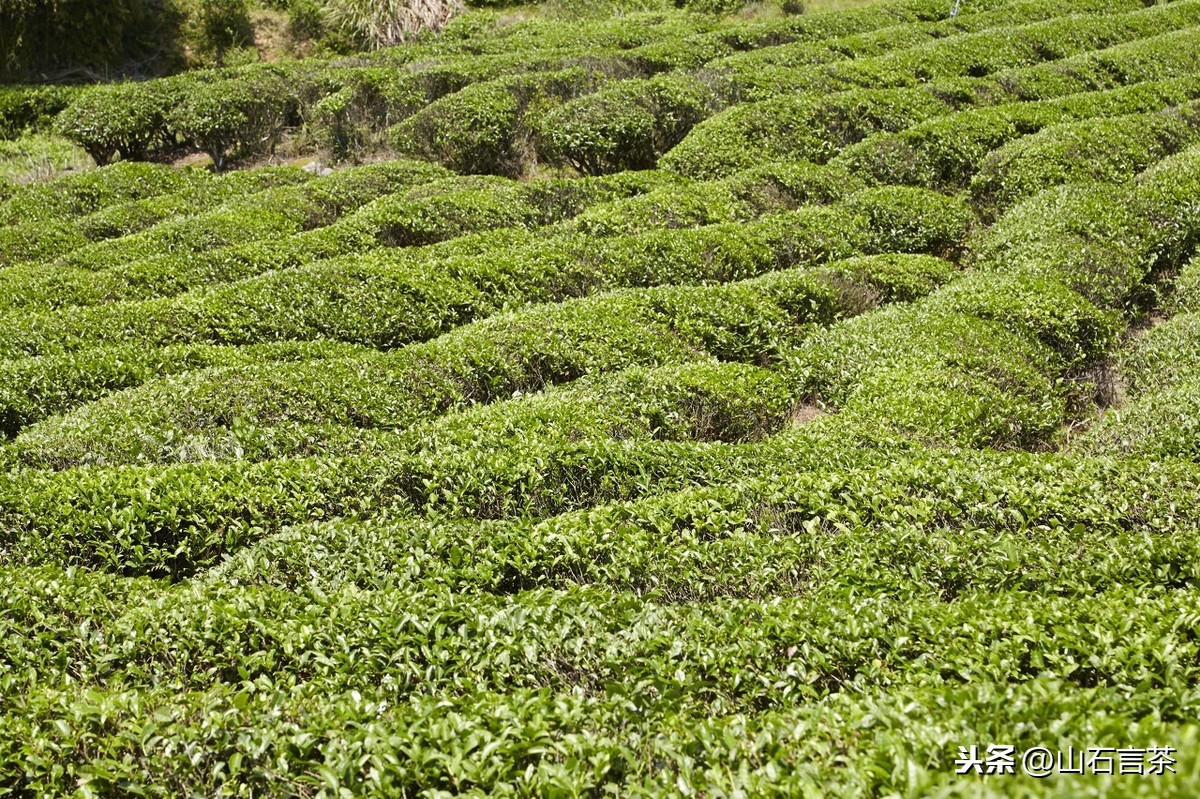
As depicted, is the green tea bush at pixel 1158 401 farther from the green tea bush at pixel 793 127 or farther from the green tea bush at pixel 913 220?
the green tea bush at pixel 793 127

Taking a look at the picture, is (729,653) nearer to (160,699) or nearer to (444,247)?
(160,699)

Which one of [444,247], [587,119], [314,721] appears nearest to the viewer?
[314,721]

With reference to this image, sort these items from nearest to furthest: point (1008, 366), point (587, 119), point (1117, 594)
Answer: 1. point (1117, 594)
2. point (1008, 366)
3. point (587, 119)

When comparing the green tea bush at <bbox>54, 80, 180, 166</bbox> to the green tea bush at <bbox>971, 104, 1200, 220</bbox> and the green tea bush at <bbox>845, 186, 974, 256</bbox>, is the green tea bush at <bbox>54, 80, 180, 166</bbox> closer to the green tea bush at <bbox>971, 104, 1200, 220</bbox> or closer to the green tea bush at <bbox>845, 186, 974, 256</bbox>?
the green tea bush at <bbox>845, 186, 974, 256</bbox>

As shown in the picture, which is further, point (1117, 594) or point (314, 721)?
point (1117, 594)

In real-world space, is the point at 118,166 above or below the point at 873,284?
above

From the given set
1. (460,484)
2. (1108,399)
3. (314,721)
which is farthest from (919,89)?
(314,721)

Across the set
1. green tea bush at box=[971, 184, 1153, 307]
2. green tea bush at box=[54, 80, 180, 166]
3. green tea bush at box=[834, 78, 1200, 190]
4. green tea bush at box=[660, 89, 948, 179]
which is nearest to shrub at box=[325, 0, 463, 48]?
green tea bush at box=[54, 80, 180, 166]

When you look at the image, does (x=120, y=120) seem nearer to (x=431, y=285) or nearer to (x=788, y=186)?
(x=431, y=285)

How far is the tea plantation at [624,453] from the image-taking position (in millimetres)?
4781

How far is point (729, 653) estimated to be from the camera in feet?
18.0

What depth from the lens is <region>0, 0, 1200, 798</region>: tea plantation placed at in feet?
15.7

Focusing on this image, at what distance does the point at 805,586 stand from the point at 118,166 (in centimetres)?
2241

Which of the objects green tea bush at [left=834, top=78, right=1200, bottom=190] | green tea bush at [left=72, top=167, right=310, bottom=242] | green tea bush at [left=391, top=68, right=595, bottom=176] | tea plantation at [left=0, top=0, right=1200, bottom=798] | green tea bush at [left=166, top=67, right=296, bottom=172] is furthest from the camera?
green tea bush at [left=166, top=67, right=296, bottom=172]
